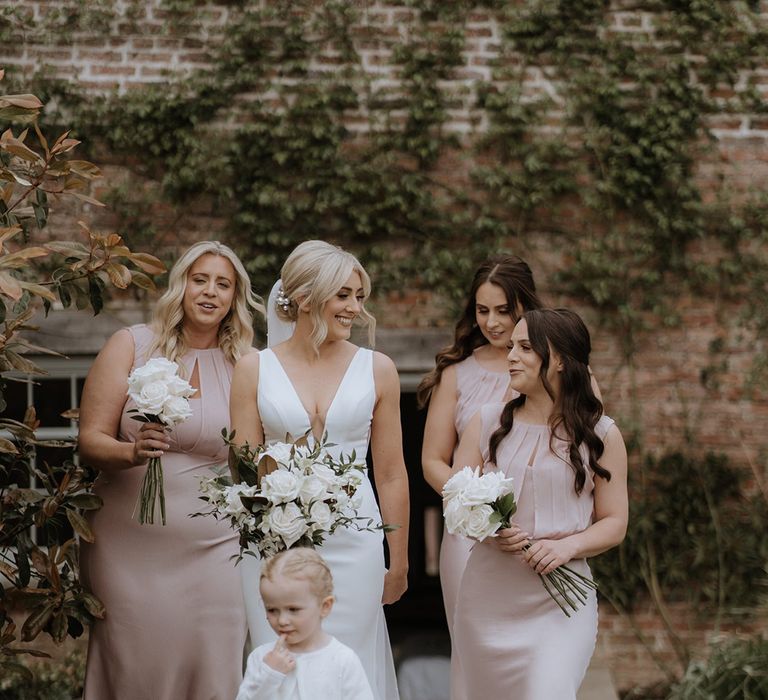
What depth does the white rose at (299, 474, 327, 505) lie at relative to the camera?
140 inches

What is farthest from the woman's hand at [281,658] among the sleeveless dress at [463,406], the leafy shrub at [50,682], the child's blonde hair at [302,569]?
the leafy shrub at [50,682]

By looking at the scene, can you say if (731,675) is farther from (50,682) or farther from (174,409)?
(50,682)

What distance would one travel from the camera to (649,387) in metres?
7.24

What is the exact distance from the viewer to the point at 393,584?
176 inches

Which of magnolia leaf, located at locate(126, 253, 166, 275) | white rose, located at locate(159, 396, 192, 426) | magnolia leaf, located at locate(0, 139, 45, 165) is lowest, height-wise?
white rose, located at locate(159, 396, 192, 426)

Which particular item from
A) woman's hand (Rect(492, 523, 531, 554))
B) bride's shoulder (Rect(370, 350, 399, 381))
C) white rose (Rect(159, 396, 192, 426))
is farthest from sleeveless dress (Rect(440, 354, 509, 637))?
white rose (Rect(159, 396, 192, 426))

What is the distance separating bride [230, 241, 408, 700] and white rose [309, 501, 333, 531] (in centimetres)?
67

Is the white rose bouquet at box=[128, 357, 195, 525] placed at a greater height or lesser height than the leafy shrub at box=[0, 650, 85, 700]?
greater

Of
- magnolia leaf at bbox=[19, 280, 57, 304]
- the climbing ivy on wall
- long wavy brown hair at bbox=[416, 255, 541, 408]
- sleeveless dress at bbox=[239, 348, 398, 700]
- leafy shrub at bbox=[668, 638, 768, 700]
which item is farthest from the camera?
the climbing ivy on wall

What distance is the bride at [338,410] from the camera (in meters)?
4.24

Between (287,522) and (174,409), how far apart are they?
2.33 ft

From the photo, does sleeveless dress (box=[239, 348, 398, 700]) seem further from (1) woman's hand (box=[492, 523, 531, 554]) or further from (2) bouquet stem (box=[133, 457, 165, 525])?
(1) woman's hand (box=[492, 523, 531, 554])

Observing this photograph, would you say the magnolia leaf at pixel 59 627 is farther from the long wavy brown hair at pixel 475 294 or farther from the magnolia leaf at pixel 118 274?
the long wavy brown hair at pixel 475 294

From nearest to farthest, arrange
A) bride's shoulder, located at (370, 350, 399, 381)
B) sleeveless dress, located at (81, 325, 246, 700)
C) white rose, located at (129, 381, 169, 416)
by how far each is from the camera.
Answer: white rose, located at (129, 381, 169, 416) → bride's shoulder, located at (370, 350, 399, 381) → sleeveless dress, located at (81, 325, 246, 700)
